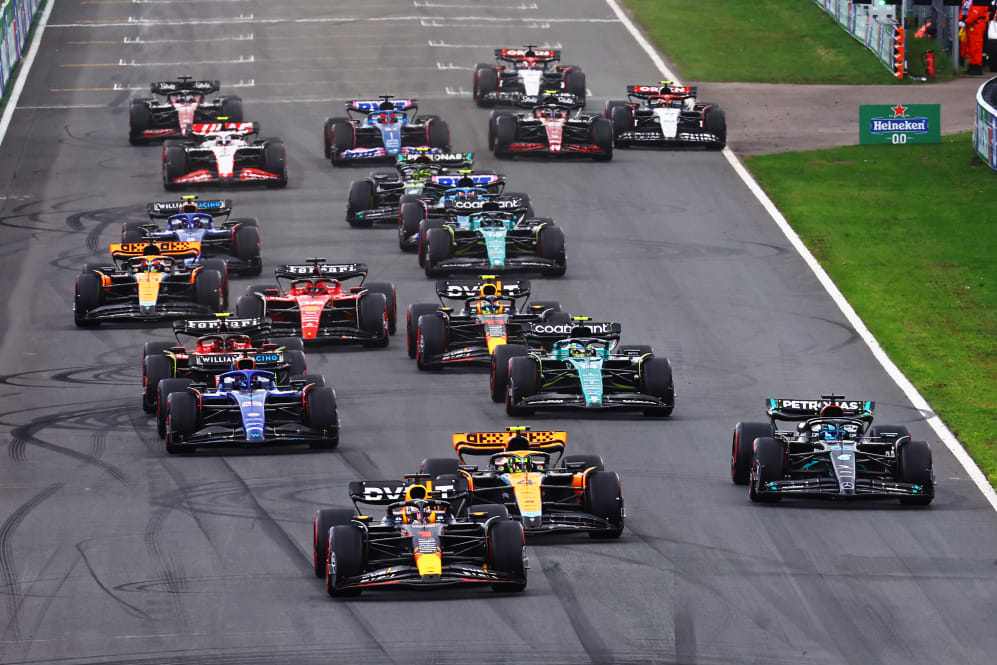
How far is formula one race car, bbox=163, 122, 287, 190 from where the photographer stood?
165 ft

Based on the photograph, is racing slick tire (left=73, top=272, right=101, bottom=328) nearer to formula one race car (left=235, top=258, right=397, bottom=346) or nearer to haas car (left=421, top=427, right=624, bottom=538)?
formula one race car (left=235, top=258, right=397, bottom=346)

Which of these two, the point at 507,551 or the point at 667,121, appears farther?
the point at 667,121

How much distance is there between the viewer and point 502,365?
31.5 meters

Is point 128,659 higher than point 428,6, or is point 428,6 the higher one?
point 428,6

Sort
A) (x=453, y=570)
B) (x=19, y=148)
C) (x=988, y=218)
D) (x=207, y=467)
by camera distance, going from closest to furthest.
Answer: (x=453, y=570), (x=207, y=467), (x=988, y=218), (x=19, y=148)

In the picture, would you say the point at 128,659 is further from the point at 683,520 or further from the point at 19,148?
the point at 19,148

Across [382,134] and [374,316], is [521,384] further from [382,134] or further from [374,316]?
[382,134]

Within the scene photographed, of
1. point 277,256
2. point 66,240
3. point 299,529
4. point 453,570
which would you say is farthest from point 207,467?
point 66,240

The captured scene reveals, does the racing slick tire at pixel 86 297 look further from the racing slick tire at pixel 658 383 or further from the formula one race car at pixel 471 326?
the racing slick tire at pixel 658 383

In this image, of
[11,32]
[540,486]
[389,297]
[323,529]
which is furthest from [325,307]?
[11,32]

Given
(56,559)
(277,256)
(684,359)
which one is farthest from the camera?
(277,256)

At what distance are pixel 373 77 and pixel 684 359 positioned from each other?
108 feet

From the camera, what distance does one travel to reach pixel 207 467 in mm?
28094

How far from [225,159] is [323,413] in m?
23.0
